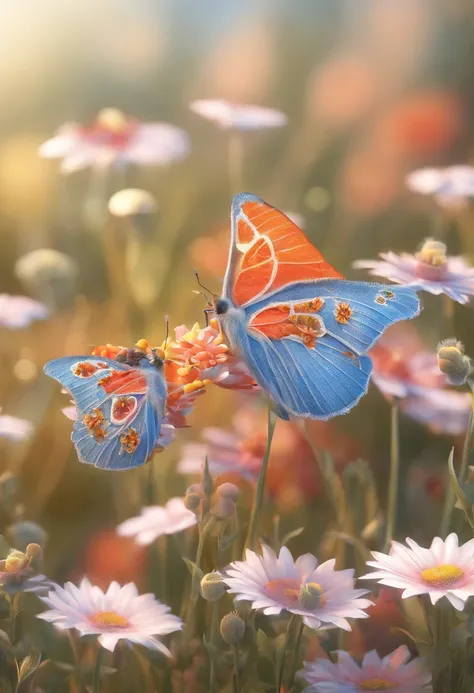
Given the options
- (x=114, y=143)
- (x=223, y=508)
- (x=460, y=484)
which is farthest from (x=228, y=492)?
(x=114, y=143)

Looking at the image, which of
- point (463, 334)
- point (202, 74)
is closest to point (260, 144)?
point (202, 74)

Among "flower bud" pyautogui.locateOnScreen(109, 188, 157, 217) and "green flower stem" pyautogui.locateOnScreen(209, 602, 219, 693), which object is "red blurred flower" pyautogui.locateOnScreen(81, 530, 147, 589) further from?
"flower bud" pyautogui.locateOnScreen(109, 188, 157, 217)

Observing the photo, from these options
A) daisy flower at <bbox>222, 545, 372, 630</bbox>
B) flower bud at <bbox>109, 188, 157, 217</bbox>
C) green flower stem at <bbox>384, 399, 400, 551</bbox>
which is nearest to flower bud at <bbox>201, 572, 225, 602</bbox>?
daisy flower at <bbox>222, 545, 372, 630</bbox>

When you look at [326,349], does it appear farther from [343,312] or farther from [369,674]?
[369,674]

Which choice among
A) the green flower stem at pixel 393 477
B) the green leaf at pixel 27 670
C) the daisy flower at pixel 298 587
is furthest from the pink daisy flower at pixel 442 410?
the green leaf at pixel 27 670

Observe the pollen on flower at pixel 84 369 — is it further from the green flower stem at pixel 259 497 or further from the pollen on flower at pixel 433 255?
the pollen on flower at pixel 433 255

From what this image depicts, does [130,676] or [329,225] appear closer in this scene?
[130,676]

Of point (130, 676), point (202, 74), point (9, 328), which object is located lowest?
point (130, 676)

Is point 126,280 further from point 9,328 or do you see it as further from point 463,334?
point 463,334
